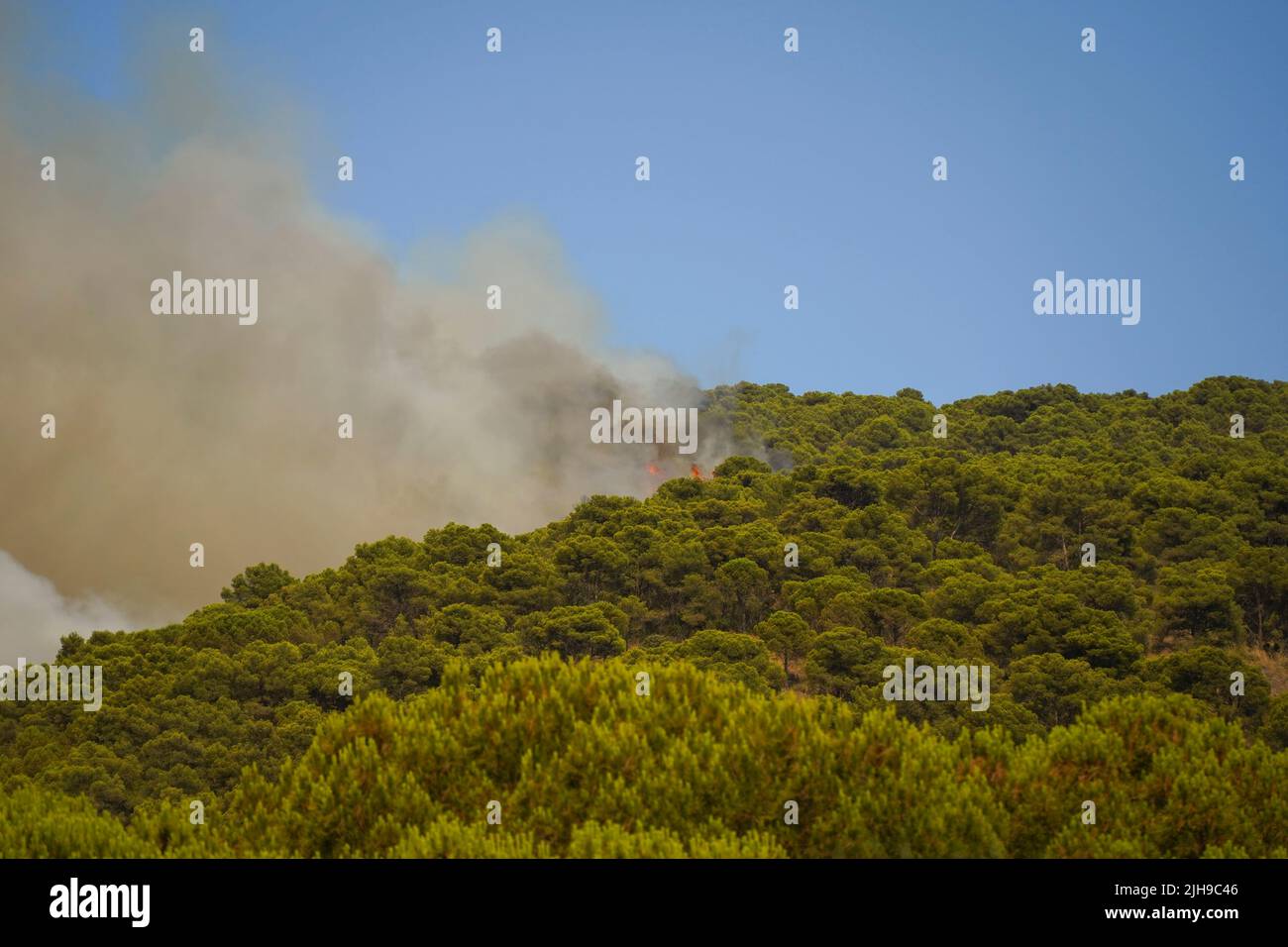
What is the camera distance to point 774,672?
203 feet

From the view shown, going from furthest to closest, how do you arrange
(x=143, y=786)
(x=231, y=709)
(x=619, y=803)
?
(x=231, y=709), (x=143, y=786), (x=619, y=803)

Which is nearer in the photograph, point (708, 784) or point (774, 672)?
point (708, 784)

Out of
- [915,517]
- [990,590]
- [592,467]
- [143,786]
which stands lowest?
[143,786]

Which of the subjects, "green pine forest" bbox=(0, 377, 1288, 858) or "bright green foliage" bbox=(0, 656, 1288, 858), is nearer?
"bright green foliage" bbox=(0, 656, 1288, 858)

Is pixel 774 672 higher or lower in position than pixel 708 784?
higher

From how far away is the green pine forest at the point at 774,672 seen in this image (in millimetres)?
20359

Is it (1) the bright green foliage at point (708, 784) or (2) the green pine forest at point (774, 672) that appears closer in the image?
(1) the bright green foliage at point (708, 784)

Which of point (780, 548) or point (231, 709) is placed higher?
point (780, 548)

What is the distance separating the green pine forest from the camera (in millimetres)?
20359
